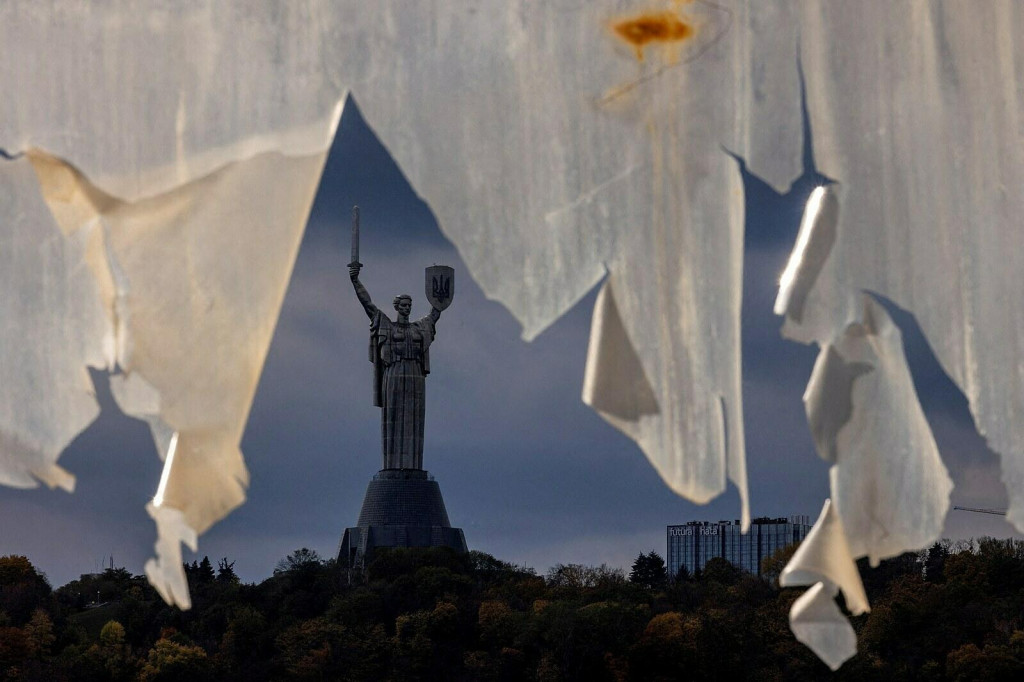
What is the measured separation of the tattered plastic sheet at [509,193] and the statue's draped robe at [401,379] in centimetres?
2690

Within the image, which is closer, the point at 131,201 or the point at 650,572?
the point at 131,201

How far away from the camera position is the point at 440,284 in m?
28.6

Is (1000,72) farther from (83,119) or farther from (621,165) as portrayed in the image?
(83,119)

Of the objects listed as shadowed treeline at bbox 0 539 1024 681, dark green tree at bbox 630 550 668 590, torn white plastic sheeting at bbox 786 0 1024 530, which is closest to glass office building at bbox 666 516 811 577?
dark green tree at bbox 630 550 668 590

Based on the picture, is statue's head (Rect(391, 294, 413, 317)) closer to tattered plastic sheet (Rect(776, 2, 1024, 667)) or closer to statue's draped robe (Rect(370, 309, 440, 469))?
statue's draped robe (Rect(370, 309, 440, 469))

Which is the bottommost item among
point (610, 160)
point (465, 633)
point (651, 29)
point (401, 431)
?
point (610, 160)

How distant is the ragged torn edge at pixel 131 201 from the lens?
83.3 inches

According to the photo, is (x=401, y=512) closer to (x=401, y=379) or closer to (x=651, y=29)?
(x=401, y=379)

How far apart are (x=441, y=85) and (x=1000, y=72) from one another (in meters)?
0.72

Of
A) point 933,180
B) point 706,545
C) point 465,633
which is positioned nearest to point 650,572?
point 465,633

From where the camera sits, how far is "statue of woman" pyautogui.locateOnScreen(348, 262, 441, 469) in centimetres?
2909

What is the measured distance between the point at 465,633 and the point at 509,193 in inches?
1215

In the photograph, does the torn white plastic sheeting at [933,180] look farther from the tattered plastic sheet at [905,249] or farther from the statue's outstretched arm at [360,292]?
the statue's outstretched arm at [360,292]

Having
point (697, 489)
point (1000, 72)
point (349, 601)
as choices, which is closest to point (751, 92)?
point (1000, 72)
